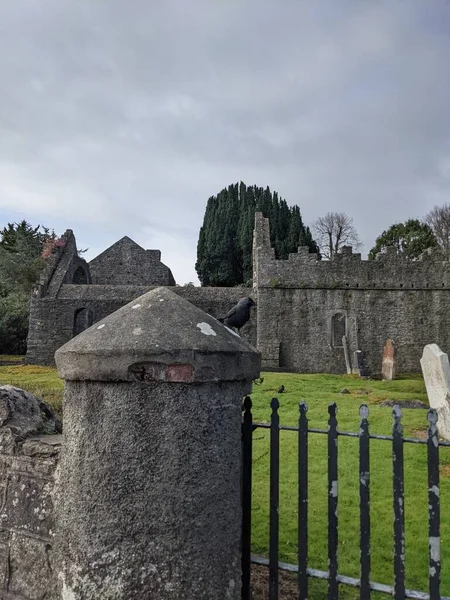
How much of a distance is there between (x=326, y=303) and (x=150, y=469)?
20938 mm

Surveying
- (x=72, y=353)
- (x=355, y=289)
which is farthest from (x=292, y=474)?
(x=355, y=289)

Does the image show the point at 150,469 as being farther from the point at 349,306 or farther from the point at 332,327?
the point at 349,306

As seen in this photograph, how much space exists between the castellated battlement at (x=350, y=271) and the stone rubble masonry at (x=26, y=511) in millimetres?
19811

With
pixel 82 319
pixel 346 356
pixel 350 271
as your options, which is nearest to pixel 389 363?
pixel 346 356

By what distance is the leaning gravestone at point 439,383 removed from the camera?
7.50 meters

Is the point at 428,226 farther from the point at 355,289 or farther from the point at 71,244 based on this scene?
the point at 71,244

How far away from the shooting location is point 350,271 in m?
22.7

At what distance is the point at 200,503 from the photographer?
2252 mm

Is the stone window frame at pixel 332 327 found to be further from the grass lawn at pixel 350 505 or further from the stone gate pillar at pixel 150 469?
the stone gate pillar at pixel 150 469

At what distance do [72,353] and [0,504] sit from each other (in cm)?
119

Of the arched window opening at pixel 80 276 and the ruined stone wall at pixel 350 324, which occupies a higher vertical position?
the arched window opening at pixel 80 276

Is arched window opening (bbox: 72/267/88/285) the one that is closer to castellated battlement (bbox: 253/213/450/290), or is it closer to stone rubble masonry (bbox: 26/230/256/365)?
stone rubble masonry (bbox: 26/230/256/365)

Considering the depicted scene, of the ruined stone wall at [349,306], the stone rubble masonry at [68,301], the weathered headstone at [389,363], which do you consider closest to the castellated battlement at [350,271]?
the ruined stone wall at [349,306]

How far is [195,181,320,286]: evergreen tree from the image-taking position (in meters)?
43.3
